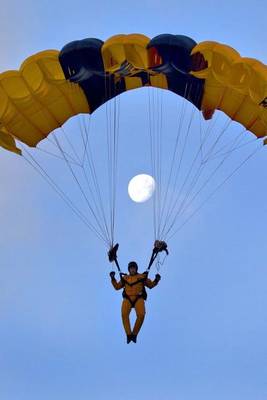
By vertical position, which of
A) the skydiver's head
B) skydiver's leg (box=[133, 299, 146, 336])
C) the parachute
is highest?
the parachute

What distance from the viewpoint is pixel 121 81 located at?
25.2 metres

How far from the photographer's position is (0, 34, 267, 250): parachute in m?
22.7

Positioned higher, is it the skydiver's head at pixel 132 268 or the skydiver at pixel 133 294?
the skydiver's head at pixel 132 268

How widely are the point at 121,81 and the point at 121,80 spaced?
3cm

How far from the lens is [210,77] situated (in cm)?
2305

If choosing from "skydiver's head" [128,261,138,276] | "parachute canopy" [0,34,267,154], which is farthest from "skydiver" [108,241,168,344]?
"parachute canopy" [0,34,267,154]

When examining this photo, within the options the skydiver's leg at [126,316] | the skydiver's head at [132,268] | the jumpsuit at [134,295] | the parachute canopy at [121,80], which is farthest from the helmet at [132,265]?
the parachute canopy at [121,80]

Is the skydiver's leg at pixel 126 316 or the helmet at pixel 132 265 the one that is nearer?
the skydiver's leg at pixel 126 316

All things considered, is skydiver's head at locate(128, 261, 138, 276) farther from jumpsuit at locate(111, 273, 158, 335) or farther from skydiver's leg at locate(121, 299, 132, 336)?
skydiver's leg at locate(121, 299, 132, 336)

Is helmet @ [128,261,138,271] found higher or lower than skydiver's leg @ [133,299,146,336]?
higher

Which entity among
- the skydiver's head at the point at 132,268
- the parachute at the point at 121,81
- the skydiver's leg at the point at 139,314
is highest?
the parachute at the point at 121,81

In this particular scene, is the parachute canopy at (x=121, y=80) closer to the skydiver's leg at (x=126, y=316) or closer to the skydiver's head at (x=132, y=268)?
the skydiver's head at (x=132, y=268)

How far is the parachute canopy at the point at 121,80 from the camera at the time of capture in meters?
22.7

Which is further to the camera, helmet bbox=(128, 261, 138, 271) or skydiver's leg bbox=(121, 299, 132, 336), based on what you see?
helmet bbox=(128, 261, 138, 271)
